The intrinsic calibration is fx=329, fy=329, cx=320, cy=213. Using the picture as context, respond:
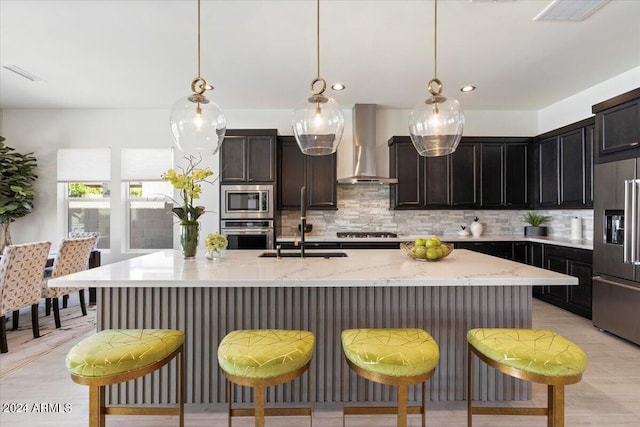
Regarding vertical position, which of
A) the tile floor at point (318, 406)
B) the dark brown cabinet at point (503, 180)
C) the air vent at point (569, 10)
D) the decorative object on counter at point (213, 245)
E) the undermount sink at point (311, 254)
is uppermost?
the air vent at point (569, 10)

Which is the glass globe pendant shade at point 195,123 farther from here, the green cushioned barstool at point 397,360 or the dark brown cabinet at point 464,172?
the dark brown cabinet at point 464,172

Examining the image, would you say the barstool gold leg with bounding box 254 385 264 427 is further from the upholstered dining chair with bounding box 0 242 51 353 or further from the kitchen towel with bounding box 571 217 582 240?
the kitchen towel with bounding box 571 217 582 240

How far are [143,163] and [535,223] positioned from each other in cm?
618

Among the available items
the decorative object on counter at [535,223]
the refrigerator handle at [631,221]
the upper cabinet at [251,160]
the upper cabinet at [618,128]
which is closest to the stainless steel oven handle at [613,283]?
the refrigerator handle at [631,221]

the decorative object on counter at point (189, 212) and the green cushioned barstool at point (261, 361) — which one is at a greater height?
the decorative object on counter at point (189, 212)

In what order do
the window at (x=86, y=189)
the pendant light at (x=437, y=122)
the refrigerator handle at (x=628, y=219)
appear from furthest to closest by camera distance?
the window at (x=86, y=189)
the refrigerator handle at (x=628, y=219)
the pendant light at (x=437, y=122)

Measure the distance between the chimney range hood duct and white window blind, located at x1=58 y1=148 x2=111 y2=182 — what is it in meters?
3.77

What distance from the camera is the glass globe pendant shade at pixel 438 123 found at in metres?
2.13

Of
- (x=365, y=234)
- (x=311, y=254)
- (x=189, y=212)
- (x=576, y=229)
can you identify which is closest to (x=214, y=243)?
(x=189, y=212)

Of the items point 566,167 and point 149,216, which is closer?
point 566,167

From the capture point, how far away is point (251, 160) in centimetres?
461

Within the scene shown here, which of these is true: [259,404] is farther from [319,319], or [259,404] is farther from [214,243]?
[214,243]

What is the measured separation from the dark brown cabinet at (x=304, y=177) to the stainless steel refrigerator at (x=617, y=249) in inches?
119

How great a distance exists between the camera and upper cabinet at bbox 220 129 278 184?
4598 mm
